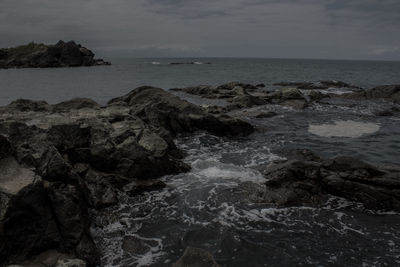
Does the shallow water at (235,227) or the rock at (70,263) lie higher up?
the rock at (70,263)

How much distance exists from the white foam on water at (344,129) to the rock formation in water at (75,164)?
603 centimetres

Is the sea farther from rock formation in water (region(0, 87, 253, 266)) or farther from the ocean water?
the ocean water

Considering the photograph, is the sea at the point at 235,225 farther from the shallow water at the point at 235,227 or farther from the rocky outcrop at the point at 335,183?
the rocky outcrop at the point at 335,183

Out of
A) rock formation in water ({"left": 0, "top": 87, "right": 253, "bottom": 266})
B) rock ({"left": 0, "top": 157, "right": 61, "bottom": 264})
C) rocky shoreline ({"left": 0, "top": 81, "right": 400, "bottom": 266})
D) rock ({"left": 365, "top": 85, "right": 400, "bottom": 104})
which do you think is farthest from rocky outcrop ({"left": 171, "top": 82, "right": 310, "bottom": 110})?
rock ({"left": 0, "top": 157, "right": 61, "bottom": 264})

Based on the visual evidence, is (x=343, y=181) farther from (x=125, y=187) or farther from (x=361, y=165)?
(x=125, y=187)

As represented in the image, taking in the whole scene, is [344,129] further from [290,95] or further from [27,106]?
[27,106]

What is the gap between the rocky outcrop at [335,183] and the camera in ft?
45.3

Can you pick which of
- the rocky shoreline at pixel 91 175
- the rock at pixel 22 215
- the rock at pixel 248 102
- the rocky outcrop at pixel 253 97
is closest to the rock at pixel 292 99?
the rocky outcrop at pixel 253 97

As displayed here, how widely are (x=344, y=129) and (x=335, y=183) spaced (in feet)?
47.9

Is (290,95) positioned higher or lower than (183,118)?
higher

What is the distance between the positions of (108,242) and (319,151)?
590 inches

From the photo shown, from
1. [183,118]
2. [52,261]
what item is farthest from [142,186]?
[183,118]

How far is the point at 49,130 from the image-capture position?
14.8 meters

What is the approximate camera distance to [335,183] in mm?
14461
